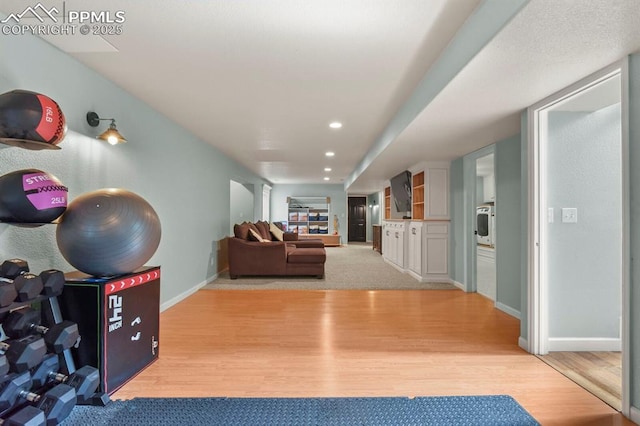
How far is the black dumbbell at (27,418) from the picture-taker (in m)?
1.39

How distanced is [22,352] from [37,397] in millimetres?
299

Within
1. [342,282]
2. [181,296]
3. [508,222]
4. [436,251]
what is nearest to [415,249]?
[436,251]

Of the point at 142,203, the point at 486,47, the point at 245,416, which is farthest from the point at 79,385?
the point at 486,47

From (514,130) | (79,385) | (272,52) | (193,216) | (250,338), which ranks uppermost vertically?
(272,52)

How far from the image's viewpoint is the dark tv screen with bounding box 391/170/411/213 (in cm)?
624

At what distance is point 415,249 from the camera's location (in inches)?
220

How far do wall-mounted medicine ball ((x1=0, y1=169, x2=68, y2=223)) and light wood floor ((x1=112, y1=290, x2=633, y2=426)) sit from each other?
1219mm

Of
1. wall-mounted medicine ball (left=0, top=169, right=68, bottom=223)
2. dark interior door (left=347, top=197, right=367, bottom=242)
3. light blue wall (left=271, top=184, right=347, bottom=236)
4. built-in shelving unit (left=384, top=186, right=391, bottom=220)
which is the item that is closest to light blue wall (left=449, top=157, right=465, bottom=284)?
built-in shelving unit (left=384, top=186, right=391, bottom=220)

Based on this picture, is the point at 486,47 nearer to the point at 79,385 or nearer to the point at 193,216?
the point at 79,385

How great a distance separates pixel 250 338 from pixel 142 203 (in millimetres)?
1536

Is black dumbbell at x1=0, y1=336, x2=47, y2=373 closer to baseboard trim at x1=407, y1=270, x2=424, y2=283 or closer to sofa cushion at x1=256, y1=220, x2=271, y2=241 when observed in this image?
baseboard trim at x1=407, y1=270, x2=424, y2=283

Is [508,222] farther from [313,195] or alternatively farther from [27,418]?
[313,195]

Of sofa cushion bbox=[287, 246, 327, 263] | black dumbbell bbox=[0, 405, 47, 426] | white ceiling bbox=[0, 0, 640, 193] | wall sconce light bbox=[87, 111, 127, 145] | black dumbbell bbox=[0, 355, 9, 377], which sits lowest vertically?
black dumbbell bbox=[0, 405, 47, 426]

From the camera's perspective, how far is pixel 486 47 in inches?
66.6
